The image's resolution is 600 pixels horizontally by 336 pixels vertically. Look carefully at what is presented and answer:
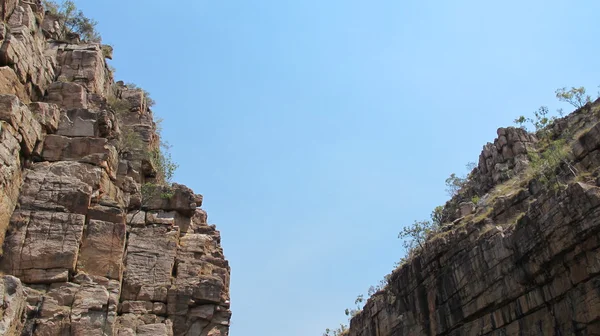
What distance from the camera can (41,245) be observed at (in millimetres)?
19562

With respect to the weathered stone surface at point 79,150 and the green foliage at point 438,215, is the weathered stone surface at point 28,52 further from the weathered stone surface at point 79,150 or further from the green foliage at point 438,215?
the green foliage at point 438,215

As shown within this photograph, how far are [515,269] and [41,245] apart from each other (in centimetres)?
2584

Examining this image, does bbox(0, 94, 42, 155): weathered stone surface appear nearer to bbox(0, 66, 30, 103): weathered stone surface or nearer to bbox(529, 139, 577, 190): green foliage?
bbox(0, 66, 30, 103): weathered stone surface

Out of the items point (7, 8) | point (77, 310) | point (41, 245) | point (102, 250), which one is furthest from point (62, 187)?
point (7, 8)

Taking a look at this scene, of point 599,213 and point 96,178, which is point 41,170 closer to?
point 96,178

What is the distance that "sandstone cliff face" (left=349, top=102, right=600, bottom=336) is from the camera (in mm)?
29800

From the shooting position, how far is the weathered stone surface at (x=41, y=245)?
1919 centimetres

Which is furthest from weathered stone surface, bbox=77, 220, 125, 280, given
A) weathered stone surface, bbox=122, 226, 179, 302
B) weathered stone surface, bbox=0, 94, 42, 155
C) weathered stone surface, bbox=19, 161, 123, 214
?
weathered stone surface, bbox=0, 94, 42, 155

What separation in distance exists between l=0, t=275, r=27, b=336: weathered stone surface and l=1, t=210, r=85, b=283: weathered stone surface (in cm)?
170

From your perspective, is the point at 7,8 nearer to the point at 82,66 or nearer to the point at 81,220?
the point at 82,66

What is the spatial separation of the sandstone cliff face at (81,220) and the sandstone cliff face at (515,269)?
1771cm

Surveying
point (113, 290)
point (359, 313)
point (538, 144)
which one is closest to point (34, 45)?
point (113, 290)

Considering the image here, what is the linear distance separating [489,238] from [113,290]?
25.1m

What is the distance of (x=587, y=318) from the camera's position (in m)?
28.9
